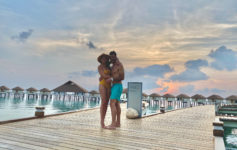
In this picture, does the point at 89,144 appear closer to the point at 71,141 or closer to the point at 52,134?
the point at 71,141

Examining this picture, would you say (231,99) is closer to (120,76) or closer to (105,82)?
(120,76)

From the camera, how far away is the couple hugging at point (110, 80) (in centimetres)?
630

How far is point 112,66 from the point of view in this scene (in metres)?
6.48

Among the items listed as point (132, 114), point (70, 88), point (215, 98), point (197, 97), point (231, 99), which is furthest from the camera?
point (70, 88)

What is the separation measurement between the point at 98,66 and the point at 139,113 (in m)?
4.21

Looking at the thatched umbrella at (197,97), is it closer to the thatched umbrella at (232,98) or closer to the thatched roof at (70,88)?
the thatched umbrella at (232,98)

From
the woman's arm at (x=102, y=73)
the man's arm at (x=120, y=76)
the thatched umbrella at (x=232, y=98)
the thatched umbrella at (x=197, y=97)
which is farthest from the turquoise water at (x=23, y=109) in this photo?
the thatched umbrella at (x=232, y=98)

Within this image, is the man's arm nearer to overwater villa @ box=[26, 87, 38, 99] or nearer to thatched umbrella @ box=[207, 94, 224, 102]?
thatched umbrella @ box=[207, 94, 224, 102]

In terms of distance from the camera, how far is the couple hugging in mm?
6297

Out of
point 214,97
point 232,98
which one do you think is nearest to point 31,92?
point 214,97

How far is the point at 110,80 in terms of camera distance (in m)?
6.29

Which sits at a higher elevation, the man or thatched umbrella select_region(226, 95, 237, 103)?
the man

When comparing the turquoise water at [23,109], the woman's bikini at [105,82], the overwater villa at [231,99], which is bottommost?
the turquoise water at [23,109]

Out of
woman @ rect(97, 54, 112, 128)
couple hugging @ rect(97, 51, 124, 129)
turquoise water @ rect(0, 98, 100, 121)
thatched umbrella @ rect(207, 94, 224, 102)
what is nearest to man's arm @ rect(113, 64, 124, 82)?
couple hugging @ rect(97, 51, 124, 129)
